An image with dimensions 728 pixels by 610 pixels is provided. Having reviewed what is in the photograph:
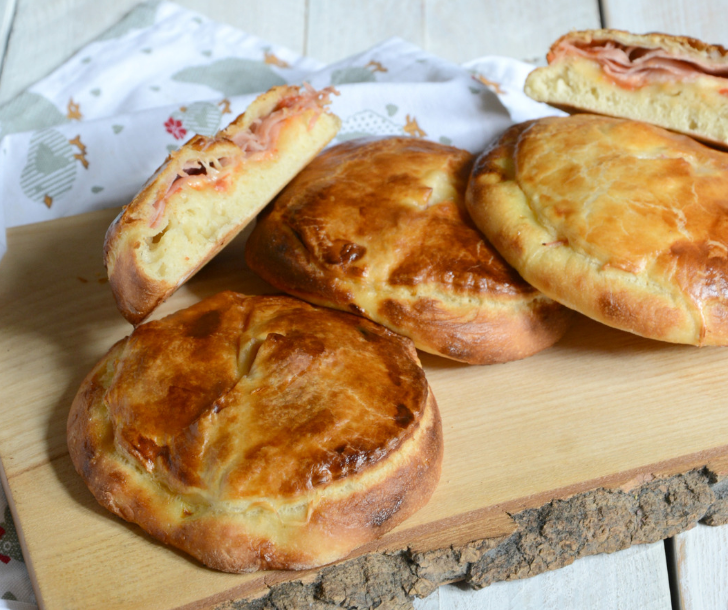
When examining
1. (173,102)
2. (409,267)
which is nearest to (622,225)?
(409,267)

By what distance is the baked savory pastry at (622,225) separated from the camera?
7.39ft

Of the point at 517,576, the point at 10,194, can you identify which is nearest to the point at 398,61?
the point at 10,194

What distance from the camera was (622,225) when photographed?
7.50 ft

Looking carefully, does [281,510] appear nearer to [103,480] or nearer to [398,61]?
[103,480]

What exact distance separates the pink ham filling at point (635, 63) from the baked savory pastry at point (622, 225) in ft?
1.02

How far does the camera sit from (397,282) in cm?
244

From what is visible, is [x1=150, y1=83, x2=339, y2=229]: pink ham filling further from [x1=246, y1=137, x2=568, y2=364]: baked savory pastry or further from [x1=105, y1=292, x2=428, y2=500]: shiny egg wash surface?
[x1=105, y1=292, x2=428, y2=500]: shiny egg wash surface

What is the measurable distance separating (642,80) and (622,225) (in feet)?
2.90

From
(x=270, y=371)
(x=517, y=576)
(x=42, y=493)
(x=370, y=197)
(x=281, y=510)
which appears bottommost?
(x=517, y=576)

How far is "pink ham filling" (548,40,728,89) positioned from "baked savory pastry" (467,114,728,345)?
12.3 inches

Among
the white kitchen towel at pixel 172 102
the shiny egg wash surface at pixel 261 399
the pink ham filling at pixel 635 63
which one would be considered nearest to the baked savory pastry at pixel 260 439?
the shiny egg wash surface at pixel 261 399

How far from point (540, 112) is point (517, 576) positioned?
254 centimetres

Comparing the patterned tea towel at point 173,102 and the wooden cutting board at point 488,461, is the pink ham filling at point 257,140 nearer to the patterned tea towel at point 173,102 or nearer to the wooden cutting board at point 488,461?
the wooden cutting board at point 488,461

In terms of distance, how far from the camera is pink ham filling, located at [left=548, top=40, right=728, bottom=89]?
2.78m
